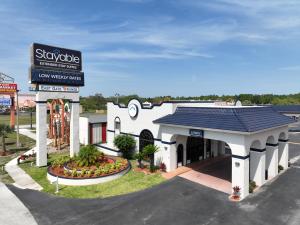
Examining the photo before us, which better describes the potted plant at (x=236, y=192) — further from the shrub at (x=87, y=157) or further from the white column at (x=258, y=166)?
the shrub at (x=87, y=157)

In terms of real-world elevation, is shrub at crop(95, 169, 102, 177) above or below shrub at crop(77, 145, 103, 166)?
below

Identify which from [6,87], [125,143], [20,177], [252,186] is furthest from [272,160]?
[6,87]

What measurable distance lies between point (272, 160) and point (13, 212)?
2176 cm

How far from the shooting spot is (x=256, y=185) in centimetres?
2173

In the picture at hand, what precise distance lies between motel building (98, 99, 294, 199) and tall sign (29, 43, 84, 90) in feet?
23.2

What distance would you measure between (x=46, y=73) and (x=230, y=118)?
1933 centimetres

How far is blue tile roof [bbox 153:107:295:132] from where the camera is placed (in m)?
19.9

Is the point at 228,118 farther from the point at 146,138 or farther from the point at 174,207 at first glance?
the point at 146,138

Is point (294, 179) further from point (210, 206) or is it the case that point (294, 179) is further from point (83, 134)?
point (83, 134)

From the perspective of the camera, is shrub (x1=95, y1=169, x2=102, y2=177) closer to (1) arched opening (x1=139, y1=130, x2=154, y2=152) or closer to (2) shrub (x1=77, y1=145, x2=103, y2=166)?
(2) shrub (x1=77, y1=145, x2=103, y2=166)

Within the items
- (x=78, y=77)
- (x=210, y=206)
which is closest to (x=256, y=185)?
(x=210, y=206)

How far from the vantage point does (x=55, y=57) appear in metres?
28.0

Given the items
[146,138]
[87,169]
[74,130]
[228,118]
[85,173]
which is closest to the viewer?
[228,118]

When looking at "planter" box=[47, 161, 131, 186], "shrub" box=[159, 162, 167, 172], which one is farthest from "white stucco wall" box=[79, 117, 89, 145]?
"shrub" box=[159, 162, 167, 172]
